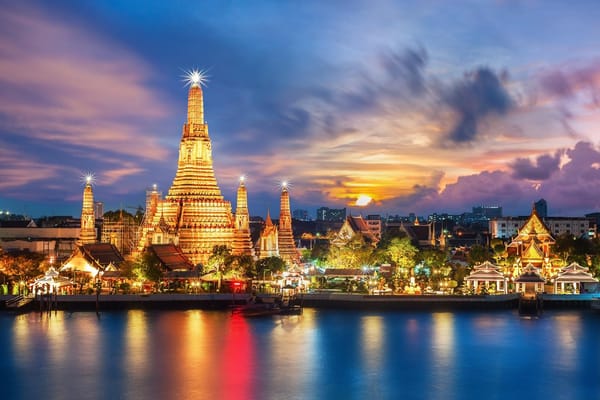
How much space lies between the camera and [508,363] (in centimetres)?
3166

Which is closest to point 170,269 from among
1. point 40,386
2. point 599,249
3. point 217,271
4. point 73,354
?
point 217,271

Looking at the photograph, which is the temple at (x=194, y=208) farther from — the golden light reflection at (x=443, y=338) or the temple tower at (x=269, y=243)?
the golden light reflection at (x=443, y=338)

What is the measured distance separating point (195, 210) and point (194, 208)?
141 mm

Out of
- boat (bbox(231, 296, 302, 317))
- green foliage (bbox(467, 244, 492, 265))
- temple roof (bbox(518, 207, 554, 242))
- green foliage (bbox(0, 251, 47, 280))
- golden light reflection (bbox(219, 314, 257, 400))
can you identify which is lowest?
golden light reflection (bbox(219, 314, 257, 400))

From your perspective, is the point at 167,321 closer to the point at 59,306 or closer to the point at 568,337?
the point at 59,306

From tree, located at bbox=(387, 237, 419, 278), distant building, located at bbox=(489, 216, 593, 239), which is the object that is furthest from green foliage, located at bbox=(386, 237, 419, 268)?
distant building, located at bbox=(489, 216, 593, 239)

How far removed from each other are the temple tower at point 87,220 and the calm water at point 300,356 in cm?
1535

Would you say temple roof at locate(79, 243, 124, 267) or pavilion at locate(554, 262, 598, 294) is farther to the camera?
temple roof at locate(79, 243, 124, 267)

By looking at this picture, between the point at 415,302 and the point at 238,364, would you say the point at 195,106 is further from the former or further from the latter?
the point at 238,364

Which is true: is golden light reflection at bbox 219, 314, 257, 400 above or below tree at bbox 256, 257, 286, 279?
below

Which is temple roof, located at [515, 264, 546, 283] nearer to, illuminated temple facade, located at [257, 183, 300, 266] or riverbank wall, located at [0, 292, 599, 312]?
riverbank wall, located at [0, 292, 599, 312]

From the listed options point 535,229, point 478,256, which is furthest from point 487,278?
point 535,229

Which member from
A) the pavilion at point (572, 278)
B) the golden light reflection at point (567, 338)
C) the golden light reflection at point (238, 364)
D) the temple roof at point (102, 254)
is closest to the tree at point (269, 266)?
the temple roof at point (102, 254)

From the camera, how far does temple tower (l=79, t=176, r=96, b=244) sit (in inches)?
2282
